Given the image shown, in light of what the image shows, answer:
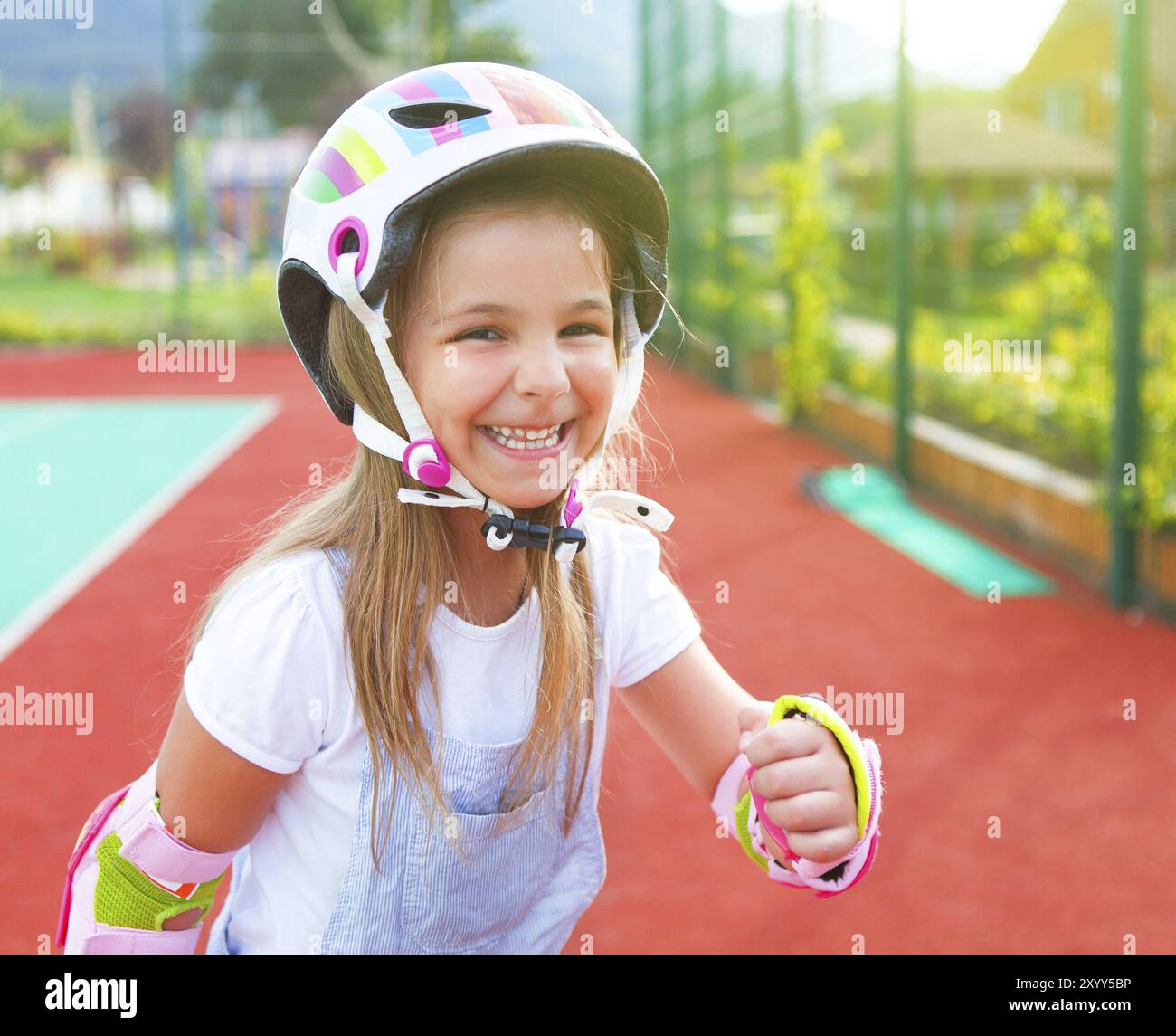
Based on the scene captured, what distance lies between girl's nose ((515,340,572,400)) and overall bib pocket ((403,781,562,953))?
52 centimetres

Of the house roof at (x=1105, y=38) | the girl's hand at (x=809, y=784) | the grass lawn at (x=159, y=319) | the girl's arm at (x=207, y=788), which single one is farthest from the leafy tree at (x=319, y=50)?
the girl's hand at (x=809, y=784)

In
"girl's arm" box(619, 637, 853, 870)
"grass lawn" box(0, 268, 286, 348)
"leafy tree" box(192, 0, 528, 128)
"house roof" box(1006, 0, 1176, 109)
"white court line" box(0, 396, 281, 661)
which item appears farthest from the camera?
"leafy tree" box(192, 0, 528, 128)

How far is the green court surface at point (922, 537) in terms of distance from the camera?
6.70 metres

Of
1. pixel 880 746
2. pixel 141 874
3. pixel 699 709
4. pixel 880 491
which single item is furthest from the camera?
pixel 880 491

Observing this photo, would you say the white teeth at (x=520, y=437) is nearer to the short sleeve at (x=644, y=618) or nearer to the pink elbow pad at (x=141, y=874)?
the short sleeve at (x=644, y=618)

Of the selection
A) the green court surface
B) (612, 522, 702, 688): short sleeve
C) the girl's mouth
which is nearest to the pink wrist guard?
(612, 522, 702, 688): short sleeve

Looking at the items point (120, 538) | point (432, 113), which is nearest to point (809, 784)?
point (432, 113)

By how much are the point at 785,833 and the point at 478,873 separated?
0.38 meters

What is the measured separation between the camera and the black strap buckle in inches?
66.7

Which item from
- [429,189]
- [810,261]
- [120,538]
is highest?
[429,189]

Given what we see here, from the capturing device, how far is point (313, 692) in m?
1.61

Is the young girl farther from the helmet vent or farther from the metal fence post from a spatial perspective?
the metal fence post

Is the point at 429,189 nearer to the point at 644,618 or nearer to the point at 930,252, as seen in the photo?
the point at 644,618
